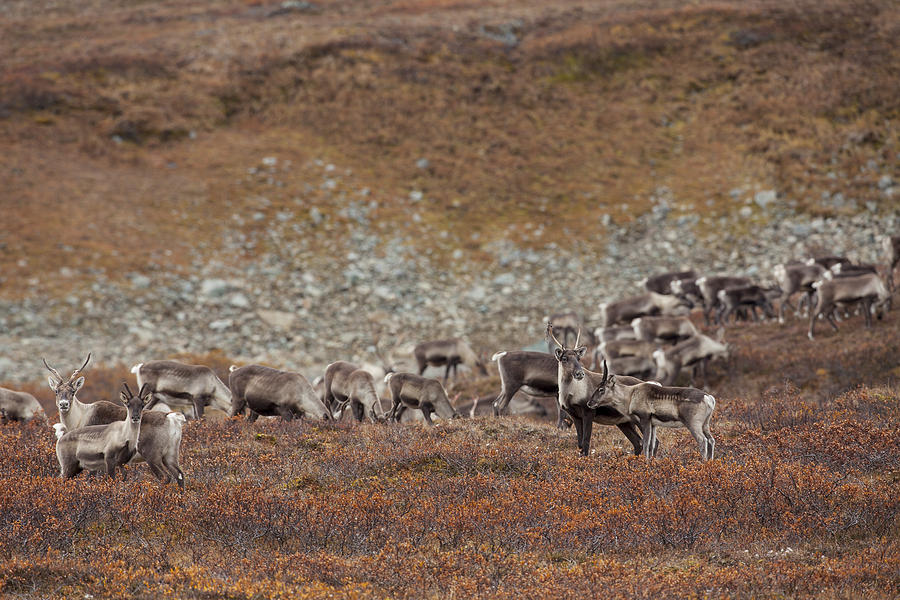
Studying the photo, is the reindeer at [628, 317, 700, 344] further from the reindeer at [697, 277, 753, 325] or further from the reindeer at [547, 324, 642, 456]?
the reindeer at [547, 324, 642, 456]

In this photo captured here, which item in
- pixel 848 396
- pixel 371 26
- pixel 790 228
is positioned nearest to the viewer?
pixel 848 396

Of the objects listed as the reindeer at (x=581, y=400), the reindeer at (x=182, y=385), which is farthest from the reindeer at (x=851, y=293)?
the reindeer at (x=182, y=385)

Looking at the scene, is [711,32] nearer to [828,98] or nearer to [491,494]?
[828,98]

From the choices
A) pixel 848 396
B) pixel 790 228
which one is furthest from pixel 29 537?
pixel 790 228

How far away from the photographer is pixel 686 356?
1916 centimetres

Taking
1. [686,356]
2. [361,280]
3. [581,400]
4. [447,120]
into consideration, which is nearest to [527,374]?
[581,400]

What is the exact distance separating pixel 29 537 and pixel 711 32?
47.3 meters

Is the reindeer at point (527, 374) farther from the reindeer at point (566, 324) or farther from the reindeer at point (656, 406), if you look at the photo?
the reindeer at point (566, 324)

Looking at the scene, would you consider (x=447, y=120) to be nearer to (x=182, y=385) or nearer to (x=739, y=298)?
(x=739, y=298)

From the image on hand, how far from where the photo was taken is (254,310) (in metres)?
29.0

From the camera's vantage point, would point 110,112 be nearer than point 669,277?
No

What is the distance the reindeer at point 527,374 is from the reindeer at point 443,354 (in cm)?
627

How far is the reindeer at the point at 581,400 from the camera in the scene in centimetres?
1239

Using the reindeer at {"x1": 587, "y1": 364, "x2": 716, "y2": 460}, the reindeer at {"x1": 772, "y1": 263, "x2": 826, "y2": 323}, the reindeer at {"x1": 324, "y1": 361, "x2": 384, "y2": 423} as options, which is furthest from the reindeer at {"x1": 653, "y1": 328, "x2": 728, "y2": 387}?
the reindeer at {"x1": 324, "y1": 361, "x2": 384, "y2": 423}
